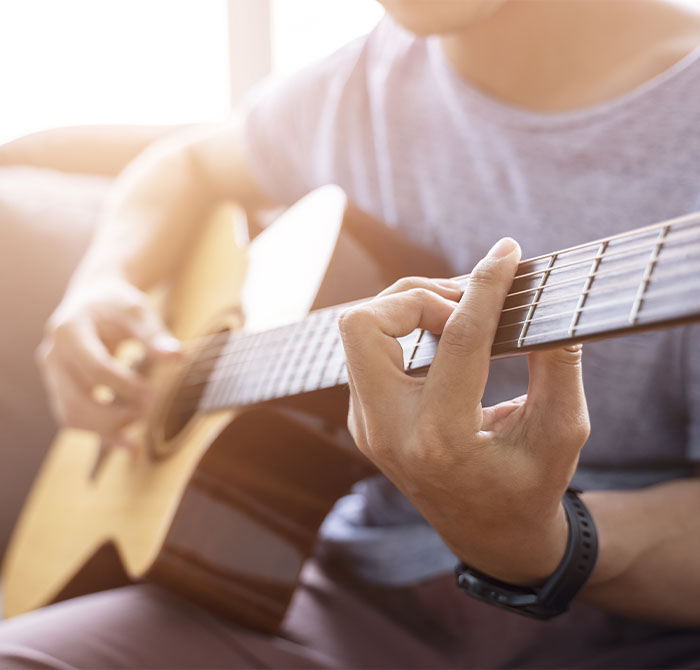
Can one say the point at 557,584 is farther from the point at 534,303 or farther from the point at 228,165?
the point at 228,165

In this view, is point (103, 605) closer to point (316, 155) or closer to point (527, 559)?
point (527, 559)

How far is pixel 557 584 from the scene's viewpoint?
1.73 ft

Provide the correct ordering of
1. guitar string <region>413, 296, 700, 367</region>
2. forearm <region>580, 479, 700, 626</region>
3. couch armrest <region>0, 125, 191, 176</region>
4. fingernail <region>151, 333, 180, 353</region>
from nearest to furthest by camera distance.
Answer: guitar string <region>413, 296, 700, 367</region> → forearm <region>580, 479, 700, 626</region> → fingernail <region>151, 333, 180, 353</region> → couch armrest <region>0, 125, 191, 176</region>

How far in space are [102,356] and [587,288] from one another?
2.20 ft

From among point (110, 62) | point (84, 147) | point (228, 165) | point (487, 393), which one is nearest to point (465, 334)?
point (487, 393)

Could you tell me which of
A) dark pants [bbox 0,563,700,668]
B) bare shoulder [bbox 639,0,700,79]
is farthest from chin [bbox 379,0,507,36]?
dark pants [bbox 0,563,700,668]

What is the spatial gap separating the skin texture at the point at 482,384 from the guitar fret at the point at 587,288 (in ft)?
0.16

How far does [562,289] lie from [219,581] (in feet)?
1.63

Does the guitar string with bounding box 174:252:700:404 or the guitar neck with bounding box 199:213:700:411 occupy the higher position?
the guitar neck with bounding box 199:213:700:411

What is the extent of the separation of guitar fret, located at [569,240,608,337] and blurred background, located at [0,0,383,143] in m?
0.43

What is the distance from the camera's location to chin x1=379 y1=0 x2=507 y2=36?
25.6 inches

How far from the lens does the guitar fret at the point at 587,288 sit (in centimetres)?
38

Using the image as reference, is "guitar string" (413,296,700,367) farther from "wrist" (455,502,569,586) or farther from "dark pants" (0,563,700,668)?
"dark pants" (0,563,700,668)

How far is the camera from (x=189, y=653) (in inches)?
26.3
